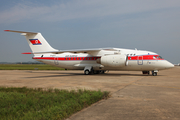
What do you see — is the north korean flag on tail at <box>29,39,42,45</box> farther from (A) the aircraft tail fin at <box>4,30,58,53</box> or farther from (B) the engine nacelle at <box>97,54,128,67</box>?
(B) the engine nacelle at <box>97,54,128,67</box>

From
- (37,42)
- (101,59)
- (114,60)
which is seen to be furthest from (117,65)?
(37,42)

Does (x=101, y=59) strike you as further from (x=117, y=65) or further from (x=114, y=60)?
(x=117, y=65)

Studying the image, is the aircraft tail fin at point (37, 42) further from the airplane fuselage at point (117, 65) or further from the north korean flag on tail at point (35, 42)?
the airplane fuselage at point (117, 65)

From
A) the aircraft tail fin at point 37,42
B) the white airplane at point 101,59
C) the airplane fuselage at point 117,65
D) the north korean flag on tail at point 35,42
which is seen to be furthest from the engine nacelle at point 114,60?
the north korean flag on tail at point 35,42

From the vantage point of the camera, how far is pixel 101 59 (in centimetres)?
1950

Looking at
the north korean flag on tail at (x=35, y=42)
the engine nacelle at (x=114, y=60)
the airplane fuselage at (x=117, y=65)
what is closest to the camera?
the engine nacelle at (x=114, y=60)

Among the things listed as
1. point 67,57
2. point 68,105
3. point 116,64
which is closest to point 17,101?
point 68,105

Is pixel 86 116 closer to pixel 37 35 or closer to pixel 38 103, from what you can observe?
pixel 38 103

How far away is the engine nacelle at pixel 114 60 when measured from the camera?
61.1ft

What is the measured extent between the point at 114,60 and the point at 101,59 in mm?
1599

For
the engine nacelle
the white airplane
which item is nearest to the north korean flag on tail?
the white airplane

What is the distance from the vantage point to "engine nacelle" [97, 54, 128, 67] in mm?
18609

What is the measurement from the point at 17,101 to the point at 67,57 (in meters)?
17.0

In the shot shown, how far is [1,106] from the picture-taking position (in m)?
5.29
